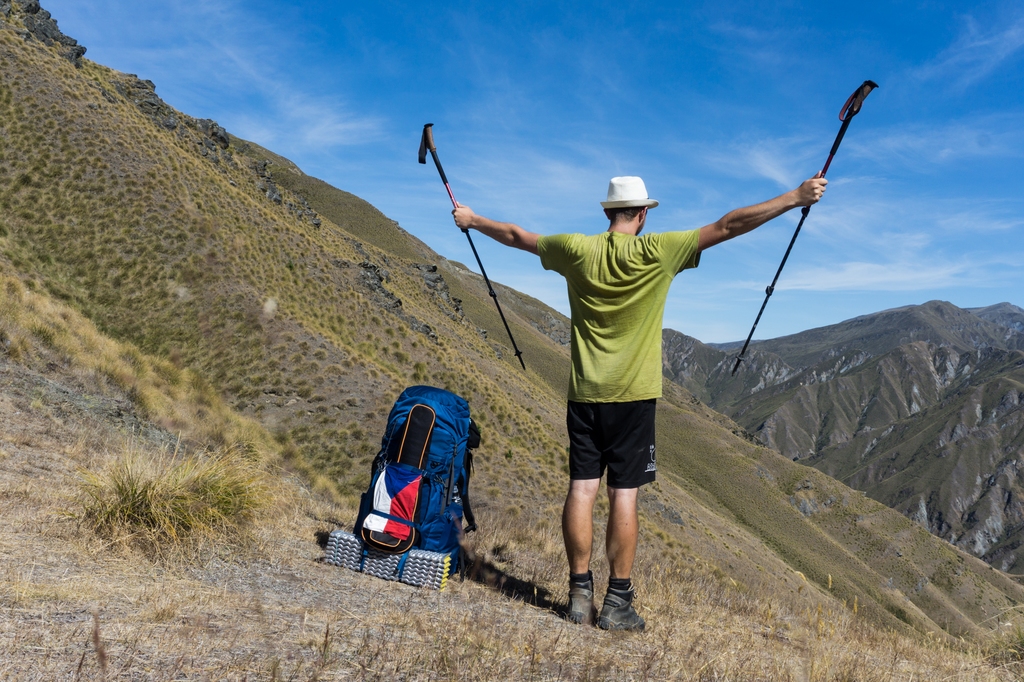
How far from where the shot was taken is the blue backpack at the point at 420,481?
494cm

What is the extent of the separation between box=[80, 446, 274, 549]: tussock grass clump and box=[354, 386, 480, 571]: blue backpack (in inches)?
40.2

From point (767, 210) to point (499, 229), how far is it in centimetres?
182

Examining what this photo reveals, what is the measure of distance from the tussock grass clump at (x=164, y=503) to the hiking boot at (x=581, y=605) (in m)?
2.66

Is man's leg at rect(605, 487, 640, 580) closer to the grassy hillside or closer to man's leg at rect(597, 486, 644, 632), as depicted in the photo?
man's leg at rect(597, 486, 644, 632)

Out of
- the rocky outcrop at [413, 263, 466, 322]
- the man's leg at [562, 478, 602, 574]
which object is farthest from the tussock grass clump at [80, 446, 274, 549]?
the rocky outcrop at [413, 263, 466, 322]

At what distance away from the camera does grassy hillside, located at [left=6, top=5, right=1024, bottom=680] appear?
3.17 metres

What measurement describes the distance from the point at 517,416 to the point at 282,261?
14.0 meters

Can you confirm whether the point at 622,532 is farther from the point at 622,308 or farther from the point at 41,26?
the point at 41,26

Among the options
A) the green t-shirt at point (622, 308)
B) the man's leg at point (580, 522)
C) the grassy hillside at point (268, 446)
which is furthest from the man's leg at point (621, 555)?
the green t-shirt at point (622, 308)

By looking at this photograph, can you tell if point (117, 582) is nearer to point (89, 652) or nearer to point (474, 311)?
point (89, 652)

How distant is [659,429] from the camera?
103125 millimetres

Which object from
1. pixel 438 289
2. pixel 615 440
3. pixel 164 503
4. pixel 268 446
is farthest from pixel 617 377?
pixel 438 289

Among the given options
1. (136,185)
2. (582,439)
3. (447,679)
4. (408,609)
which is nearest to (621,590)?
(582,439)

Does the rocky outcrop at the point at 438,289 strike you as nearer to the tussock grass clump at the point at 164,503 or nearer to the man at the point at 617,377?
the tussock grass clump at the point at 164,503
